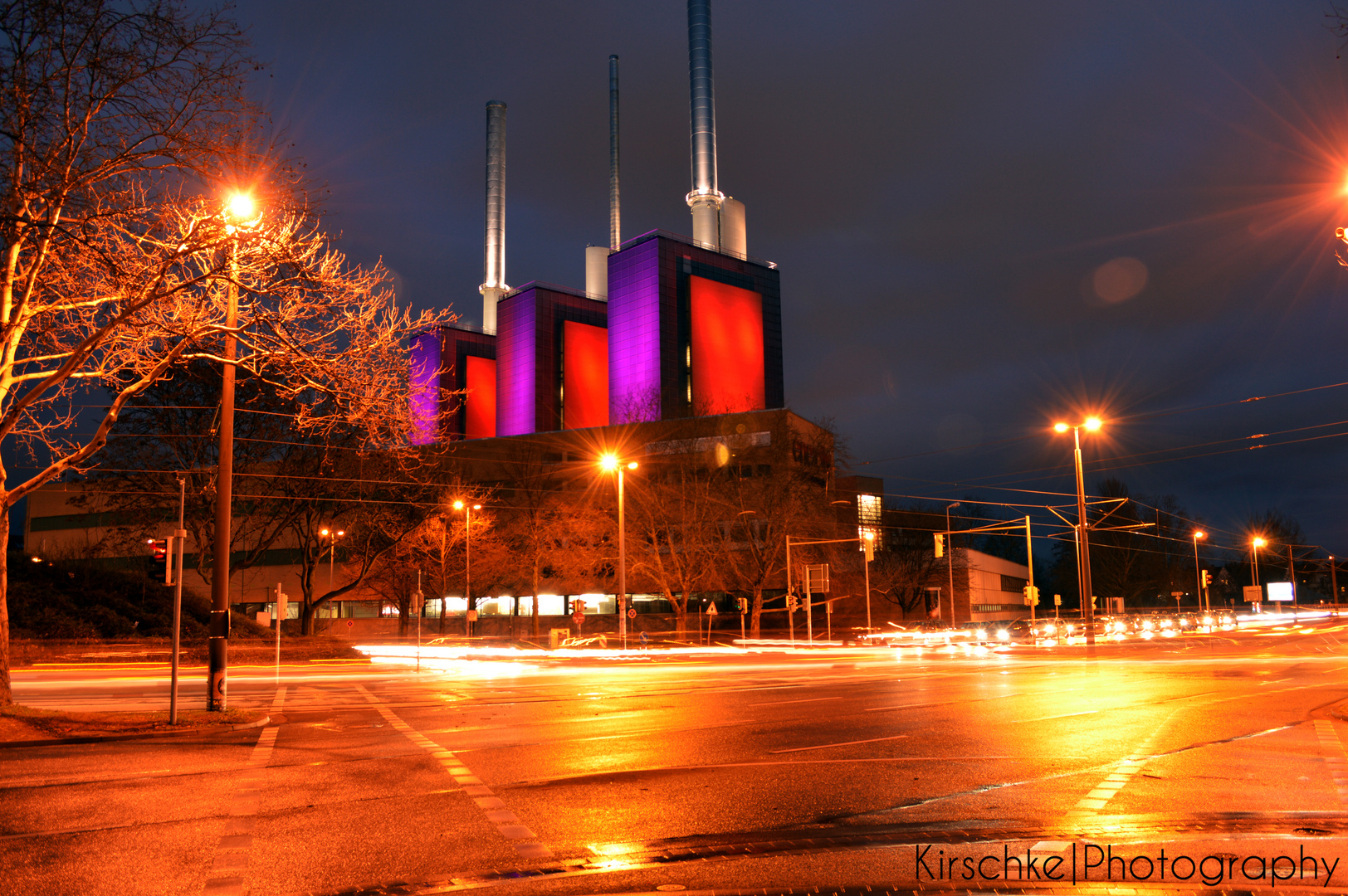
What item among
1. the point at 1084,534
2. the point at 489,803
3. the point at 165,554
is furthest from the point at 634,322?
the point at 489,803

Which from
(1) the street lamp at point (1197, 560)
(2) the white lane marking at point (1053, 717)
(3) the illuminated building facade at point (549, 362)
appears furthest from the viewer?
(3) the illuminated building facade at point (549, 362)

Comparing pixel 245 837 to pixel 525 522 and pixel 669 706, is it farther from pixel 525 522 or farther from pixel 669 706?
pixel 525 522

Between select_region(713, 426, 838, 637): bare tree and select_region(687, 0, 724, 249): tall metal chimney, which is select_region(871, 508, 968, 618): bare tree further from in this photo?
select_region(687, 0, 724, 249): tall metal chimney

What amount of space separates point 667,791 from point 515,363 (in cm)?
11105

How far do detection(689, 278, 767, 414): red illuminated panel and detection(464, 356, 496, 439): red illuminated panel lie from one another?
33.4 m

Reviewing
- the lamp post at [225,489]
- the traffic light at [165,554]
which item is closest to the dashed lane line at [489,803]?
the lamp post at [225,489]

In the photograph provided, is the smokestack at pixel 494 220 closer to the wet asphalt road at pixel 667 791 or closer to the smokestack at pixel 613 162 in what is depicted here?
the smokestack at pixel 613 162

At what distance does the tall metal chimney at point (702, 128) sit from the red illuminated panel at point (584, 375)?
18.9 meters

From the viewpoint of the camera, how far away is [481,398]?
417 feet

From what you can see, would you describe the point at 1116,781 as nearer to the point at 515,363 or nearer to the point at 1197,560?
the point at 1197,560

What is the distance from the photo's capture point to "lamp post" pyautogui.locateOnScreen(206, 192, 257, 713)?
50.6ft

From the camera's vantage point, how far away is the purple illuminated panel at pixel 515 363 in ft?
379

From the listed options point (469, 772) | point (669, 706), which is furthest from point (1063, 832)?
point (669, 706)

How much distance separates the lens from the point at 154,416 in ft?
135
